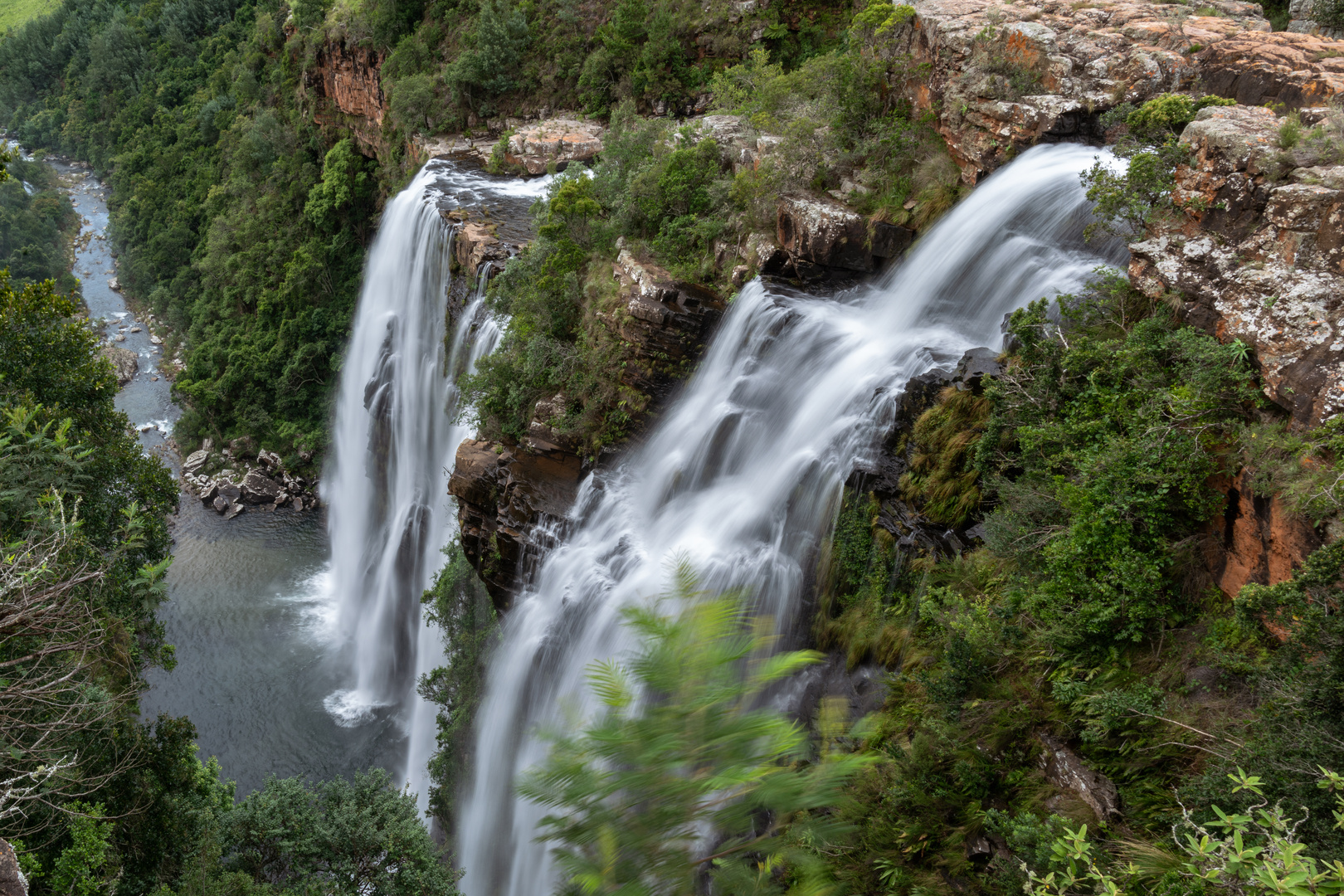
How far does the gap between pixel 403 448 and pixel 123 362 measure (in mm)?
27777

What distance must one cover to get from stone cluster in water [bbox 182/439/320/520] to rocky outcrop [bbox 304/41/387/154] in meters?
16.9

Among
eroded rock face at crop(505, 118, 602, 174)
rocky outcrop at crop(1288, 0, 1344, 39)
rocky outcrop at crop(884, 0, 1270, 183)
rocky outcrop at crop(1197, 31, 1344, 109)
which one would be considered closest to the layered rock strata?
rocky outcrop at crop(884, 0, 1270, 183)

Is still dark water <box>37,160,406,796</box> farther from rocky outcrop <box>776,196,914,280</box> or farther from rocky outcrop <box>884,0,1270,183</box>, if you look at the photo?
rocky outcrop <box>884,0,1270,183</box>

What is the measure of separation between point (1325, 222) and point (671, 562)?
28.2 ft

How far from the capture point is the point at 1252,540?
670 centimetres

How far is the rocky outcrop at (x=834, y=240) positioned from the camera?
13562mm

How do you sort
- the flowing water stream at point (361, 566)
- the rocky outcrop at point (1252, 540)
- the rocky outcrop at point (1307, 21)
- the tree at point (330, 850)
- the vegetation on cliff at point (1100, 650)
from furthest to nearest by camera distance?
the flowing water stream at point (361, 566) < the rocky outcrop at point (1307, 21) < the tree at point (330, 850) < the rocky outcrop at point (1252, 540) < the vegetation on cliff at point (1100, 650)

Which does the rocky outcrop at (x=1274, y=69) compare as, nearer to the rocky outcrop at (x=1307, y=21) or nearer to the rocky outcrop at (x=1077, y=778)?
the rocky outcrop at (x=1307, y=21)

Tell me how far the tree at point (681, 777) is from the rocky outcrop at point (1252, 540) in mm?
4758

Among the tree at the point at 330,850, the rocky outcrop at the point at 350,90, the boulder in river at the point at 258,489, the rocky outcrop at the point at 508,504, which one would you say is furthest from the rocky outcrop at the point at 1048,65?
the rocky outcrop at the point at 350,90

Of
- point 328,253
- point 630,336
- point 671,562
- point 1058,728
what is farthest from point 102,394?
point 328,253

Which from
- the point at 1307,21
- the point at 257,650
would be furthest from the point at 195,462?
the point at 1307,21

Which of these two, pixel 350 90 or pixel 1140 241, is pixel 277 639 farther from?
pixel 350 90

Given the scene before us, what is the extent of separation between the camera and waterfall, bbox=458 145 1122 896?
35.3 feet
